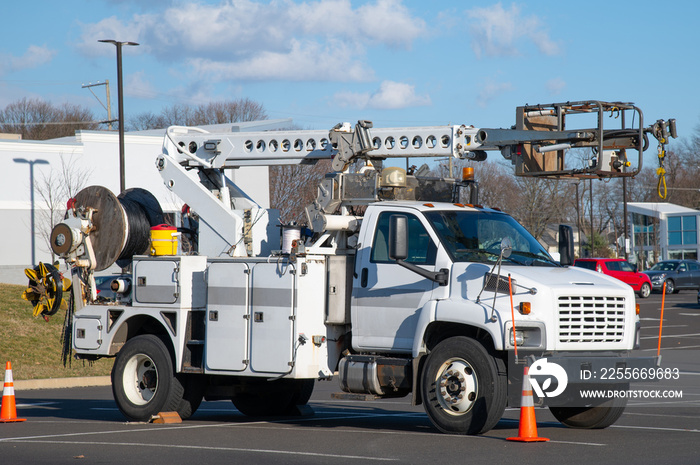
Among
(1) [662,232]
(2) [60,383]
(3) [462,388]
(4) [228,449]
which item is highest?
(1) [662,232]

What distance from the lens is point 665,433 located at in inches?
398

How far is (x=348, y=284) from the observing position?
36.3ft

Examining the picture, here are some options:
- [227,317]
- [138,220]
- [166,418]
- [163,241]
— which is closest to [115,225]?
[138,220]

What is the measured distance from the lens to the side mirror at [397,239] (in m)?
10.1

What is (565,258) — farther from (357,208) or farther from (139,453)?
(139,453)

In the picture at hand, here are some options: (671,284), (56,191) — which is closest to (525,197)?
(671,284)

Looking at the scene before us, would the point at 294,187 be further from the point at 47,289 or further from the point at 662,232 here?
the point at 662,232

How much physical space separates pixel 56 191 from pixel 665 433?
105 feet

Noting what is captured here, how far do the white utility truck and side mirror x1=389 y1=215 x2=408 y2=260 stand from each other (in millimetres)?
21

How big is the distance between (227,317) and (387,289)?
203 centimetres

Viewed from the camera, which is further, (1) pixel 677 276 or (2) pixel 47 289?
(1) pixel 677 276

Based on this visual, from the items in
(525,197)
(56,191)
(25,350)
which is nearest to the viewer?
(25,350)

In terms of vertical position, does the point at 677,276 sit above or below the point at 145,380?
above

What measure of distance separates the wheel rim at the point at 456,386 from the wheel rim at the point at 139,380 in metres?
4.03
